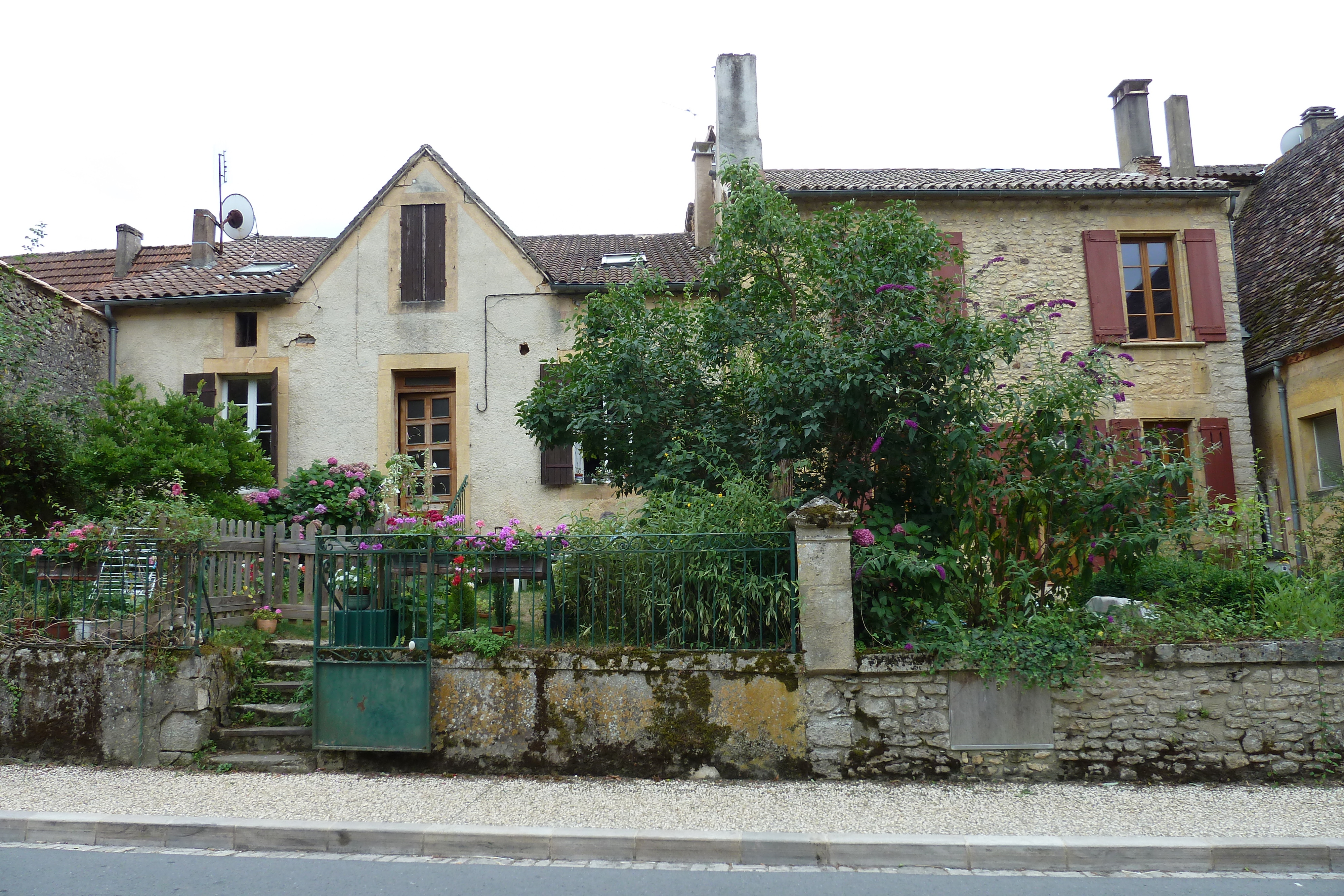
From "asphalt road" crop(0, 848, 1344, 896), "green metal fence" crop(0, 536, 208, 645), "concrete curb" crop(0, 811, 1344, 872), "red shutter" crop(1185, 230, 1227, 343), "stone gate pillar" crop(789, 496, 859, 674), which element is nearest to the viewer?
"asphalt road" crop(0, 848, 1344, 896)

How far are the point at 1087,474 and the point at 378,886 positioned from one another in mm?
5781

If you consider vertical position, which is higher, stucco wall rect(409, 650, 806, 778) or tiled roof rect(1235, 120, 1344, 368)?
tiled roof rect(1235, 120, 1344, 368)

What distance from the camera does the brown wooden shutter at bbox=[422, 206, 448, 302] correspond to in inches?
511

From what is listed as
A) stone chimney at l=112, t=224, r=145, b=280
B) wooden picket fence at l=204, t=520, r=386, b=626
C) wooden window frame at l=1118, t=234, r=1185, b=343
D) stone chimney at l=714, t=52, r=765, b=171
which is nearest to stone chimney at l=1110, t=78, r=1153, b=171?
wooden window frame at l=1118, t=234, r=1185, b=343

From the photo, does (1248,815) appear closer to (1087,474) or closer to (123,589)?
(1087,474)

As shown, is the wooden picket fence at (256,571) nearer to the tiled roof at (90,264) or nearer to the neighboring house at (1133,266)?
the neighboring house at (1133,266)

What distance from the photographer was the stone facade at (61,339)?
36.6ft

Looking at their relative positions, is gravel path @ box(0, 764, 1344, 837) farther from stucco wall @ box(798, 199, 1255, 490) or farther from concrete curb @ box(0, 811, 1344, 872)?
stucco wall @ box(798, 199, 1255, 490)

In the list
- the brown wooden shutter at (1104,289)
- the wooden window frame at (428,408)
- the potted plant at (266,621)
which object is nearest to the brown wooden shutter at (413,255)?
the wooden window frame at (428,408)

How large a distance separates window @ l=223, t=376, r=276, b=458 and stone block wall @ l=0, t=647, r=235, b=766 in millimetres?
6182

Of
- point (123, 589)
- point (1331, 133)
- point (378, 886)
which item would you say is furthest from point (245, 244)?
point (1331, 133)

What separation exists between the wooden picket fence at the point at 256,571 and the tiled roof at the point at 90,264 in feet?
28.9

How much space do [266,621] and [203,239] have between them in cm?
969

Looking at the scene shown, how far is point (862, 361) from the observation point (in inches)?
270
